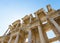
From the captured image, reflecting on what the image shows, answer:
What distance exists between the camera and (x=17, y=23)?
15.8 metres

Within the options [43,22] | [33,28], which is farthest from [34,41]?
[43,22]

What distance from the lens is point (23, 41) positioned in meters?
12.3

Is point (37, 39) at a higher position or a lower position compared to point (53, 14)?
lower

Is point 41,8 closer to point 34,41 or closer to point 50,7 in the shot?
point 50,7

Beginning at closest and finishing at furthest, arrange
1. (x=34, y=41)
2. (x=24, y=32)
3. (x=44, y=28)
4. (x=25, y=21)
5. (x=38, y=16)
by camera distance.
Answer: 1. (x=34, y=41)
2. (x=44, y=28)
3. (x=24, y=32)
4. (x=38, y=16)
5. (x=25, y=21)

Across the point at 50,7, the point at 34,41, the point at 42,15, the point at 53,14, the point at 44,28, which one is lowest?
the point at 34,41

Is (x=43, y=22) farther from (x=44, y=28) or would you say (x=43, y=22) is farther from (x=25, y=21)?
(x=25, y=21)

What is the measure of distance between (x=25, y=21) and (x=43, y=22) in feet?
10.5

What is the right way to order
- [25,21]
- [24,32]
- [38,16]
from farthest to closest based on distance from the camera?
1. [25,21]
2. [38,16]
3. [24,32]

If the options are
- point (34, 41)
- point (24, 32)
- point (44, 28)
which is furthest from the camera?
point (24, 32)

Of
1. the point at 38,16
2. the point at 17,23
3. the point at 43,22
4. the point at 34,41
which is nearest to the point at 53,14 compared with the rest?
the point at 43,22

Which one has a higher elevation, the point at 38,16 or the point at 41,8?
the point at 41,8

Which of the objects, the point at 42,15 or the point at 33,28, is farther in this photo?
the point at 42,15

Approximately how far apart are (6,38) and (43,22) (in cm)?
533
